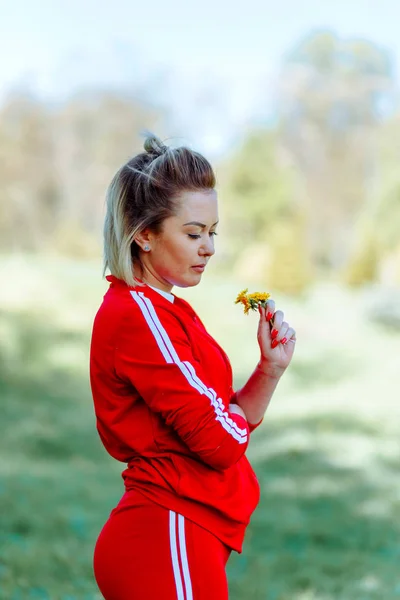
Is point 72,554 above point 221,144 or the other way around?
the other way around

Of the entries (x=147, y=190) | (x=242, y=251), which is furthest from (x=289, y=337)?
(x=242, y=251)

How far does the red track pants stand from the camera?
1.53 metres

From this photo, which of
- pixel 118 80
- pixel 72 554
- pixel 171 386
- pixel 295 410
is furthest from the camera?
pixel 118 80

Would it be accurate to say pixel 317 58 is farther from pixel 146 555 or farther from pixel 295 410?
pixel 146 555

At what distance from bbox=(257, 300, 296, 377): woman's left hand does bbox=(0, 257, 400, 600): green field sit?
7.54 ft

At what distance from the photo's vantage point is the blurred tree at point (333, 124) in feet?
87.9

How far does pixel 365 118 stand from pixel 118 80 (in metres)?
8.32

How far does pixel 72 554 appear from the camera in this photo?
4.32 metres

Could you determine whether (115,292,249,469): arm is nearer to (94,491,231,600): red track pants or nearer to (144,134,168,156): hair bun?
(94,491,231,600): red track pants

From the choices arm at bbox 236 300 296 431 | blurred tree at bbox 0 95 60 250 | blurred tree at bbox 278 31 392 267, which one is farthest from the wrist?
blurred tree at bbox 278 31 392 267

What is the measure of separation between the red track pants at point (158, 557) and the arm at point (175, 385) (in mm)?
148

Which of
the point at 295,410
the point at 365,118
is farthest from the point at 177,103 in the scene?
the point at 295,410

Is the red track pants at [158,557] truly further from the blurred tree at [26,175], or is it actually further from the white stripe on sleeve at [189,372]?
the blurred tree at [26,175]

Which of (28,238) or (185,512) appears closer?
(185,512)
